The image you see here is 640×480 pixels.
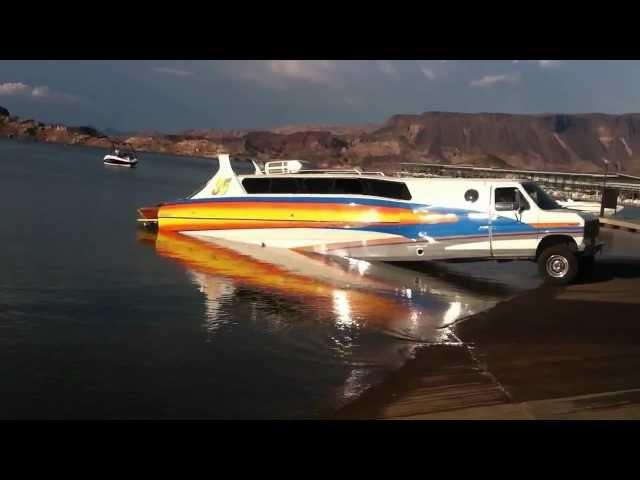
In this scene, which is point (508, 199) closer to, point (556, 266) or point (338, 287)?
point (556, 266)

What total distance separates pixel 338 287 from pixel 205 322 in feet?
13.0

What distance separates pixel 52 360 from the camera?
9.69 metres

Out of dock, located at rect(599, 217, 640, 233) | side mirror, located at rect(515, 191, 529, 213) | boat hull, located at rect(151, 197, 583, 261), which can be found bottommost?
dock, located at rect(599, 217, 640, 233)

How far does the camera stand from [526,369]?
9250 mm

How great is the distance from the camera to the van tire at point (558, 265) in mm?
16031

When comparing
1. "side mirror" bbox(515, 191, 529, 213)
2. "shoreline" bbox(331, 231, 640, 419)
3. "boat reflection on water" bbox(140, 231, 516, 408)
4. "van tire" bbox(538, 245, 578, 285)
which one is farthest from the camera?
"side mirror" bbox(515, 191, 529, 213)

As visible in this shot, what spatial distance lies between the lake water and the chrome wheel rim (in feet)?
1.73

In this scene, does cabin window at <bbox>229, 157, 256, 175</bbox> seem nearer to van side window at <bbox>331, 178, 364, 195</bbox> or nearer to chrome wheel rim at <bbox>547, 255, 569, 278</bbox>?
van side window at <bbox>331, 178, 364, 195</bbox>

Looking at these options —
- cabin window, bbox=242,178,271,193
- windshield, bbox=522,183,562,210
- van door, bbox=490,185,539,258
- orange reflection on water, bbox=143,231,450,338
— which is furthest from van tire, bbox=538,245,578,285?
cabin window, bbox=242,178,271,193

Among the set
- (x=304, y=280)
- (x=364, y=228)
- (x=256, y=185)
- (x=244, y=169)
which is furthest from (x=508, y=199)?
(x=244, y=169)

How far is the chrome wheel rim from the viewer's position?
52.9 ft

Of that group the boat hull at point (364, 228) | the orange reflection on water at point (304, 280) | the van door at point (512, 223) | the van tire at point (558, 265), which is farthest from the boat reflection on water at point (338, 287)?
the van tire at point (558, 265)
